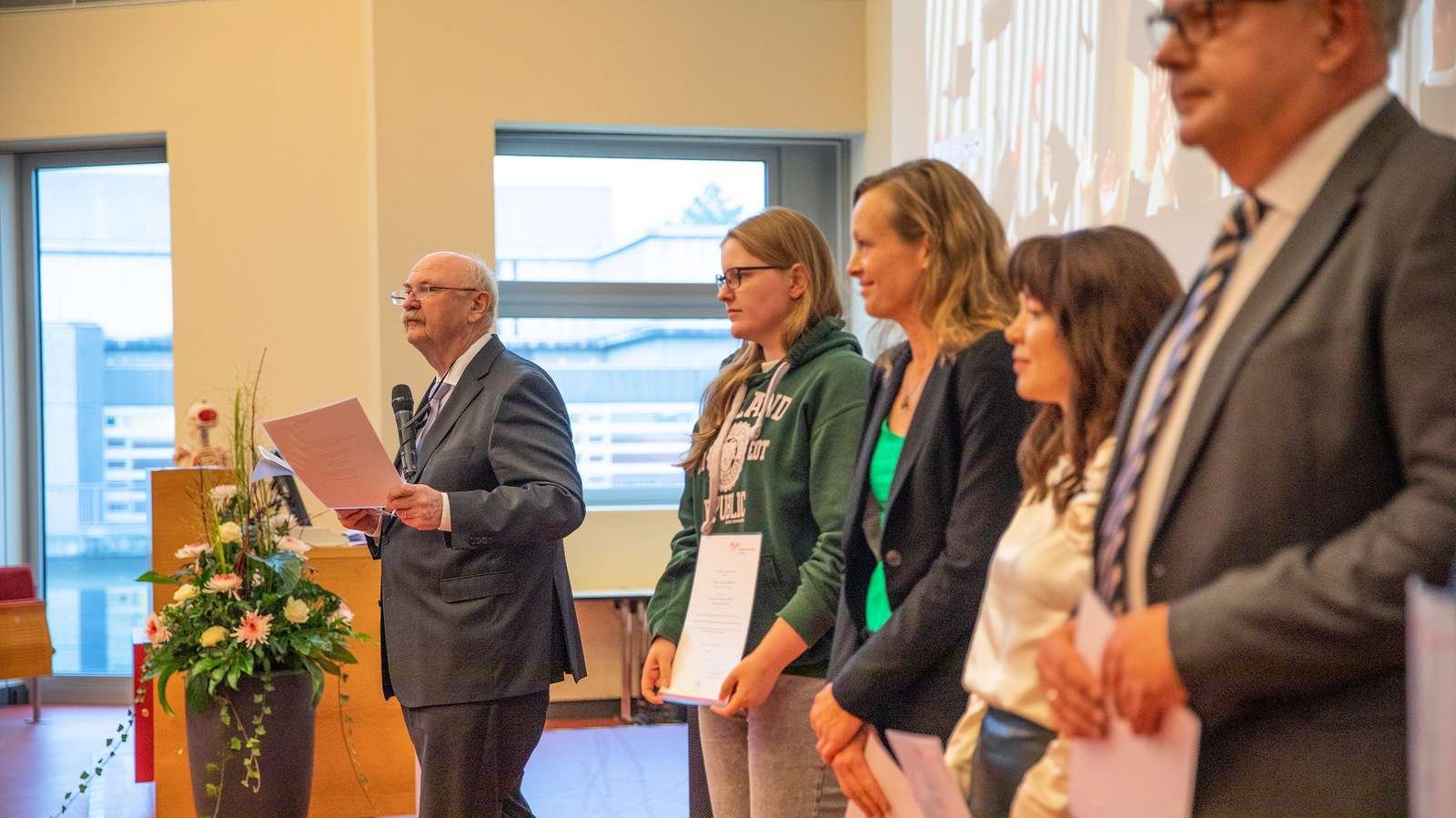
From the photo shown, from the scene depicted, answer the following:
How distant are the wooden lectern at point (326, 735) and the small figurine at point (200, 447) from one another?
352mm

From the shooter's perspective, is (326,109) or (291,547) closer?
(291,547)

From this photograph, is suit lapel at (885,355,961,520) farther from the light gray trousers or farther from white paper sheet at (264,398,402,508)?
white paper sheet at (264,398,402,508)

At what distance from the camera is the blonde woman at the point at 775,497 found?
207 centimetres

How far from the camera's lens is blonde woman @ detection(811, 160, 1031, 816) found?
5.29ft

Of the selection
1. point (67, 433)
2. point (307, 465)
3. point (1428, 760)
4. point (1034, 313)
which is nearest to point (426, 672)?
point (307, 465)

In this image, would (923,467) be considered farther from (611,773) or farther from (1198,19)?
(611,773)

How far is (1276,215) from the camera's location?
3.36 ft

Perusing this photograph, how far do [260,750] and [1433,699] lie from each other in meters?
3.11

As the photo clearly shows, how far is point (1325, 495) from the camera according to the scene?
37.8 inches

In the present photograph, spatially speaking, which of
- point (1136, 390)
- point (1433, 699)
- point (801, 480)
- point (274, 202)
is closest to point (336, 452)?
point (801, 480)

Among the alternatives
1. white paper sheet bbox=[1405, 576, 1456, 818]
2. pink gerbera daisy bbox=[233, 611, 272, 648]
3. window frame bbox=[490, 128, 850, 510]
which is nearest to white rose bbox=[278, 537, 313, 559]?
pink gerbera daisy bbox=[233, 611, 272, 648]

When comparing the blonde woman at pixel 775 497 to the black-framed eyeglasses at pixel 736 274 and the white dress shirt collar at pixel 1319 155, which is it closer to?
the black-framed eyeglasses at pixel 736 274

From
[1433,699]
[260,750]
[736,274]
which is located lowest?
[260,750]

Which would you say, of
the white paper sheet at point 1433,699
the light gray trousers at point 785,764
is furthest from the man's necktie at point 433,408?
the white paper sheet at point 1433,699
